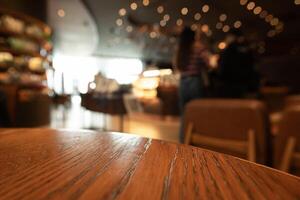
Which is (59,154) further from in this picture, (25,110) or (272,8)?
(25,110)

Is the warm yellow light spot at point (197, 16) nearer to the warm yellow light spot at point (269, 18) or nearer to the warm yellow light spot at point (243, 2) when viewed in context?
the warm yellow light spot at point (243, 2)

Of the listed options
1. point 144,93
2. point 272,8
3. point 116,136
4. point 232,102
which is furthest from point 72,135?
point 144,93

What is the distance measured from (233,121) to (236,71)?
6.45ft

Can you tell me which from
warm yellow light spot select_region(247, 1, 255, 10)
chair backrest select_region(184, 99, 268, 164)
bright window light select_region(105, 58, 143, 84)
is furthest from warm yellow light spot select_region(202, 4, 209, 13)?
bright window light select_region(105, 58, 143, 84)

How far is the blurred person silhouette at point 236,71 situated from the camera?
2803 millimetres

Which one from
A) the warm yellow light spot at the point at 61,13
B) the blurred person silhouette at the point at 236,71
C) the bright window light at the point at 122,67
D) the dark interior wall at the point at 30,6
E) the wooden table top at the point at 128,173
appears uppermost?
the warm yellow light spot at the point at 61,13

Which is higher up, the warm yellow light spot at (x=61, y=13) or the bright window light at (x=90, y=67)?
the warm yellow light spot at (x=61, y=13)

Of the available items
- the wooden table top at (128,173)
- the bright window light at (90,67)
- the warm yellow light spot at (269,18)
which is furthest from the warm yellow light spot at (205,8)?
the bright window light at (90,67)

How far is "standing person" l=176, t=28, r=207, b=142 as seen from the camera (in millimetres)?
2379

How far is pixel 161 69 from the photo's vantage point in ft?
23.8

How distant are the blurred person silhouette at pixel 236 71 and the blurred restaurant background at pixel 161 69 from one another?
0.02 meters

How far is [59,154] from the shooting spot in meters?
0.41

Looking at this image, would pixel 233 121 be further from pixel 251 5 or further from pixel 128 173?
pixel 128 173

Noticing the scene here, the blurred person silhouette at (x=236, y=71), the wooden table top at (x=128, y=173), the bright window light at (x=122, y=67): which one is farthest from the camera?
the bright window light at (x=122, y=67)
